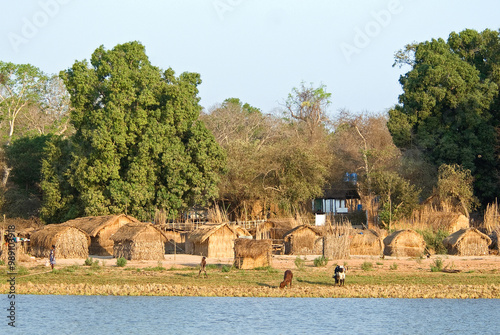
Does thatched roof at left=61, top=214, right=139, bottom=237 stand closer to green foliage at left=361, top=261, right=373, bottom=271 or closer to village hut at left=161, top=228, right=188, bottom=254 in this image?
village hut at left=161, top=228, right=188, bottom=254

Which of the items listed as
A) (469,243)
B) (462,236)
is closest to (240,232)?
(462,236)

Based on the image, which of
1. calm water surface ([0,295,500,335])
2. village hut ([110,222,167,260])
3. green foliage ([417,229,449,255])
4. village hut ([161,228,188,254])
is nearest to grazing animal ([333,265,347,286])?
calm water surface ([0,295,500,335])

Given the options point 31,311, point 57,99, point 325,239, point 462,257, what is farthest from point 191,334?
point 57,99

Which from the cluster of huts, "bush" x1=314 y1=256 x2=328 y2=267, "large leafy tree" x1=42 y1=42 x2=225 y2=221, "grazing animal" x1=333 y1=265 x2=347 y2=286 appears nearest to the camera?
"grazing animal" x1=333 y1=265 x2=347 y2=286

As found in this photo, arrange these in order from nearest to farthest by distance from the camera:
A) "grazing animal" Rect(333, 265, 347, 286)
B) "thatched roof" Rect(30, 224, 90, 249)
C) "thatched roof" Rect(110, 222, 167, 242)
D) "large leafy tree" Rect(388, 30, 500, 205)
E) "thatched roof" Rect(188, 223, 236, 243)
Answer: "grazing animal" Rect(333, 265, 347, 286) < "thatched roof" Rect(110, 222, 167, 242) < "thatched roof" Rect(30, 224, 90, 249) < "thatched roof" Rect(188, 223, 236, 243) < "large leafy tree" Rect(388, 30, 500, 205)

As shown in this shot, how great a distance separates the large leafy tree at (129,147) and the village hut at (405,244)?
40.2ft

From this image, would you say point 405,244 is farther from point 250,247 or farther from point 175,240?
point 175,240

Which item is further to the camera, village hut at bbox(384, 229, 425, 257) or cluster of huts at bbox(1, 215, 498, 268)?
village hut at bbox(384, 229, 425, 257)

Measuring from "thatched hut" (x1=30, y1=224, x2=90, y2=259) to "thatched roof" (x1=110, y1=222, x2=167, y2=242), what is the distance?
1.66 m

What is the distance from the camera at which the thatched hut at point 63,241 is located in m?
37.2

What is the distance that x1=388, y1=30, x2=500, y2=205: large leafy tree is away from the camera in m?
50.4

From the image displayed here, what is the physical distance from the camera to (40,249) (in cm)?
3791

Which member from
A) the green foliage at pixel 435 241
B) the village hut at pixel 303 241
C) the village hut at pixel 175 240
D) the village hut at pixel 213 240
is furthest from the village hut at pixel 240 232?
the green foliage at pixel 435 241

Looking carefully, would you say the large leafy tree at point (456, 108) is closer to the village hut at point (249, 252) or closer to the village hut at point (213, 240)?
the village hut at point (213, 240)
